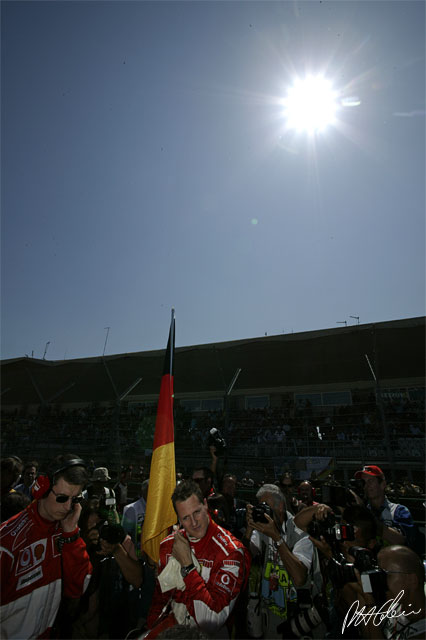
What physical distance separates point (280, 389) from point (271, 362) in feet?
15.7

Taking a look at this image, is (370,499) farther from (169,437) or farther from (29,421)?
(29,421)

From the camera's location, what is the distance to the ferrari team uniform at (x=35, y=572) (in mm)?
1876

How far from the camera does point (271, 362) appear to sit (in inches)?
372

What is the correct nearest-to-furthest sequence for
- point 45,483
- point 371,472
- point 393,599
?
point 393,599 → point 45,483 → point 371,472

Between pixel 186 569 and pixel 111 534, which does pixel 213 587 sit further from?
pixel 111 534

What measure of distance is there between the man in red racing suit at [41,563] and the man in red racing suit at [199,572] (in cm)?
62

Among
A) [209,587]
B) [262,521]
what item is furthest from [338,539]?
[209,587]

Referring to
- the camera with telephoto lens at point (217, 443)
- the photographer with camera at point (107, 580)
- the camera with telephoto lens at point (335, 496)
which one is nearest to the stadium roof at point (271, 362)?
the camera with telephoto lens at point (217, 443)

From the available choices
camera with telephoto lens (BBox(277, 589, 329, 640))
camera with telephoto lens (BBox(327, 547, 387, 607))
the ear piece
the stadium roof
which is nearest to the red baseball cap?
camera with telephoto lens (BBox(277, 589, 329, 640))

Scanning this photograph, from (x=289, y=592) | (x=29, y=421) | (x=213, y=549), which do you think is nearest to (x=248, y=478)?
(x=289, y=592)

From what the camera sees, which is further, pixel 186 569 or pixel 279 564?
pixel 279 564

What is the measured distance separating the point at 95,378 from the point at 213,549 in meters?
10.4

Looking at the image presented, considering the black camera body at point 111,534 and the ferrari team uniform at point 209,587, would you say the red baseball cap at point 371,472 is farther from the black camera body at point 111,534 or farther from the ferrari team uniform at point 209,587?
the black camera body at point 111,534

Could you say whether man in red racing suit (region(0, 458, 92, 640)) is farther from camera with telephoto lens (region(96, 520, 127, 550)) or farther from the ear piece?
camera with telephoto lens (region(96, 520, 127, 550))
